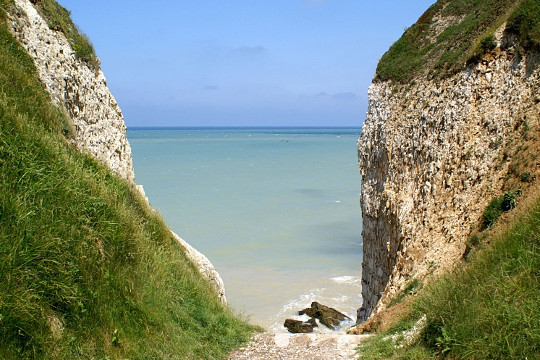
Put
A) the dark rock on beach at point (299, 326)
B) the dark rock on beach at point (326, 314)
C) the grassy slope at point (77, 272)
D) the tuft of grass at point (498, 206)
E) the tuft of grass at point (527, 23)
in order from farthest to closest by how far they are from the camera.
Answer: the dark rock on beach at point (326, 314)
the dark rock on beach at point (299, 326)
the tuft of grass at point (527, 23)
the tuft of grass at point (498, 206)
the grassy slope at point (77, 272)

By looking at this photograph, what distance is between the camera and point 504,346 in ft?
24.5

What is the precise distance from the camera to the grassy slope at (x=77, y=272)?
717 centimetres

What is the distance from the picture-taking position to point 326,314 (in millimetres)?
24922

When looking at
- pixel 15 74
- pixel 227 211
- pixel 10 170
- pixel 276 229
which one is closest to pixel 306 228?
pixel 276 229

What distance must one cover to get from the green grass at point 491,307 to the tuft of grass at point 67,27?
11798 millimetres

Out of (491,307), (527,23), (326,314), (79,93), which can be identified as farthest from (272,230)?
(491,307)

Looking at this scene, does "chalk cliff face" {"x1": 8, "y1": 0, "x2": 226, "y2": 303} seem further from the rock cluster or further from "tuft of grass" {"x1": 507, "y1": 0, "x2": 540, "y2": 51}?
"tuft of grass" {"x1": 507, "y1": 0, "x2": 540, "y2": 51}

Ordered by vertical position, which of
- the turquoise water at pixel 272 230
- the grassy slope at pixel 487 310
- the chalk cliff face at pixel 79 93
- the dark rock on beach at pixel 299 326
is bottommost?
the dark rock on beach at pixel 299 326

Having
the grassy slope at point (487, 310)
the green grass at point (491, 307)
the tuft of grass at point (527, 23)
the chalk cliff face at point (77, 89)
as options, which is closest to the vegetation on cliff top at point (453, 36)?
the tuft of grass at point (527, 23)

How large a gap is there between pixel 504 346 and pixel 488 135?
36.5ft

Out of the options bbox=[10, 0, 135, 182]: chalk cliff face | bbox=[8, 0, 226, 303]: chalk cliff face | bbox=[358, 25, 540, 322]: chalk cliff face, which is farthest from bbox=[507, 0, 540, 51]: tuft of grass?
bbox=[10, 0, 135, 182]: chalk cliff face

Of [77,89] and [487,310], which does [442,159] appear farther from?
[77,89]

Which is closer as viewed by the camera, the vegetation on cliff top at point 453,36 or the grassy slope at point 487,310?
the grassy slope at point 487,310

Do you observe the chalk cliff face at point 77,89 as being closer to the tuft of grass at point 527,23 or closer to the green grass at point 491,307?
the green grass at point 491,307
